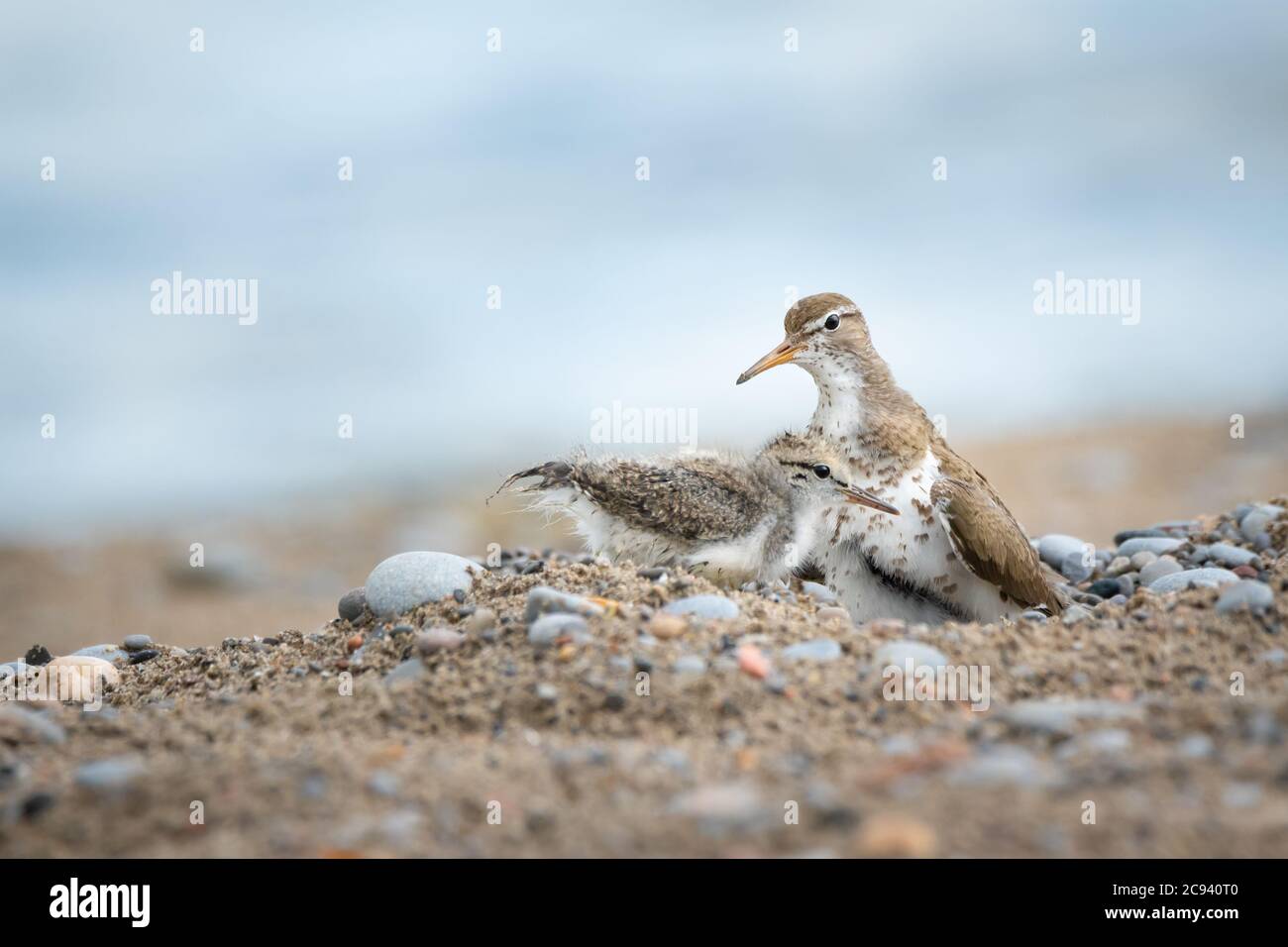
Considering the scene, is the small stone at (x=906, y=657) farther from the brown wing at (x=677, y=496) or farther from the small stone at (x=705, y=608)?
the brown wing at (x=677, y=496)

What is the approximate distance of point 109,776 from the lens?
3695mm

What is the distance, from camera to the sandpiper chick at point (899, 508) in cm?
615

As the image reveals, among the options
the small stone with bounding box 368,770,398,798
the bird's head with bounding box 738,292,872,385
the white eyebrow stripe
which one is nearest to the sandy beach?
the small stone with bounding box 368,770,398,798

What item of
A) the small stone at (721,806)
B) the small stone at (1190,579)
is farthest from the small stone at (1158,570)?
the small stone at (721,806)

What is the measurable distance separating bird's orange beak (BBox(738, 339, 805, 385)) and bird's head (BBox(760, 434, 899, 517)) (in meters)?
0.45

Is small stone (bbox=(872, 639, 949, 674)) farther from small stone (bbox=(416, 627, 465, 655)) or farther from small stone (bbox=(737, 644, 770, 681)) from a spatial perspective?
small stone (bbox=(416, 627, 465, 655))

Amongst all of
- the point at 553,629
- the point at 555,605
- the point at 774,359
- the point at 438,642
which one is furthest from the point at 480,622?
the point at 774,359

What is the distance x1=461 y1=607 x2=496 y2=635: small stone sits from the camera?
5000 mm

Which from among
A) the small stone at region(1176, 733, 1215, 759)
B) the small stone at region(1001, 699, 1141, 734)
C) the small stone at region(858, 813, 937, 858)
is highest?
the small stone at region(1001, 699, 1141, 734)

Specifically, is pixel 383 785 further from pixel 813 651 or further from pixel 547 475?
pixel 547 475

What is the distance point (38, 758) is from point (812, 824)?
2742 mm

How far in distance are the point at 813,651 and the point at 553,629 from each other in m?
1.00

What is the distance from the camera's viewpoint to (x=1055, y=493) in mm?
15219
